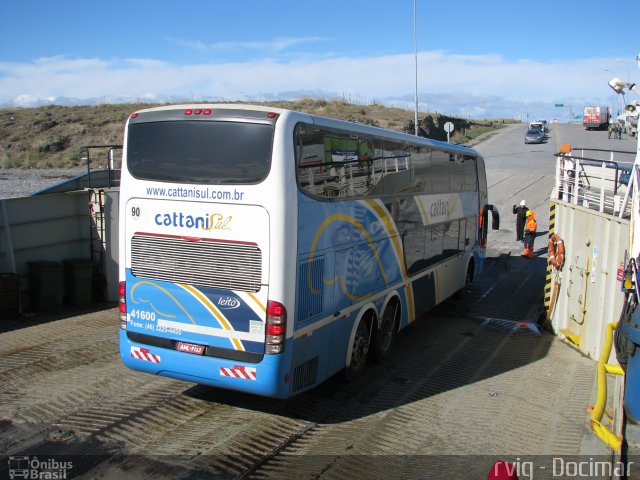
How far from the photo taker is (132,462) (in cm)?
612

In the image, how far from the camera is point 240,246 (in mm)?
6945

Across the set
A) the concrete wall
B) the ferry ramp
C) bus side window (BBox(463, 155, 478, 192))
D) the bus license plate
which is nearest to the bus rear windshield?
the bus license plate

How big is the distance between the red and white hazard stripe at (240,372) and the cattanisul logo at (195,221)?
166 centimetres

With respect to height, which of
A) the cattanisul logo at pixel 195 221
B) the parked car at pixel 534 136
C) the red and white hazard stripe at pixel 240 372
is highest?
the parked car at pixel 534 136

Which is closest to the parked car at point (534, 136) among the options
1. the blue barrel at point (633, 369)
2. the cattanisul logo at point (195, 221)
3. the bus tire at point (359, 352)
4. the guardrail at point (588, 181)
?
the guardrail at point (588, 181)

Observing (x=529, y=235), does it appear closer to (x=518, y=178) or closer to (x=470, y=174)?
(x=470, y=174)

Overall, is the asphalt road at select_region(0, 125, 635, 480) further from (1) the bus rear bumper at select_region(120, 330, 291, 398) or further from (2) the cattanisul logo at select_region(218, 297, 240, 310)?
(2) the cattanisul logo at select_region(218, 297, 240, 310)

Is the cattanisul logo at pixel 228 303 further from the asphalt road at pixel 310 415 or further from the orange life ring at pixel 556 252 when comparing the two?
the orange life ring at pixel 556 252

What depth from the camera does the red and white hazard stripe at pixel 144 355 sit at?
7.48m

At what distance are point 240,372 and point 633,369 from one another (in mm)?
4535

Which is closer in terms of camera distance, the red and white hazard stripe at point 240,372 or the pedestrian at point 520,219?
A: the red and white hazard stripe at point 240,372

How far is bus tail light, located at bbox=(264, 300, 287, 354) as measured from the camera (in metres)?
6.86

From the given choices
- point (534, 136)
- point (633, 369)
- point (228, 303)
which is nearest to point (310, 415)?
point (228, 303)

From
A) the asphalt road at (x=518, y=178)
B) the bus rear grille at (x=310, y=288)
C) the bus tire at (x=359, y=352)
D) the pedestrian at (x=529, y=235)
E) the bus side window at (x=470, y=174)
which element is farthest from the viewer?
the asphalt road at (x=518, y=178)
